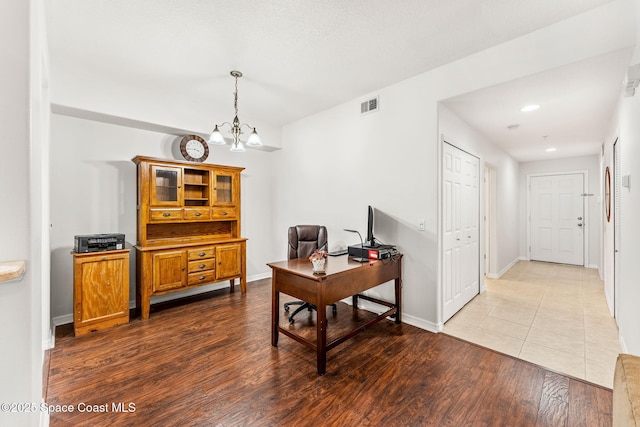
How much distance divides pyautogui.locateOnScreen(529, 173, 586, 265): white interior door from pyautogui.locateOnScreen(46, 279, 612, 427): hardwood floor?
5.33 metres

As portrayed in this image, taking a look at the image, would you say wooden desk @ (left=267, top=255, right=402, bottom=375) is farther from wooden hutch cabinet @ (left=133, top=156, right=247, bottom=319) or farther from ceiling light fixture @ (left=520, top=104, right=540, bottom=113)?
ceiling light fixture @ (left=520, top=104, right=540, bottom=113)

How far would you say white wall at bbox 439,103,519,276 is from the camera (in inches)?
131

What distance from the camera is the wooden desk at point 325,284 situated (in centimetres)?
228

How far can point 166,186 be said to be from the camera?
12.0ft

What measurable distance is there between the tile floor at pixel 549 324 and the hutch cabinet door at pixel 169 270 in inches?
127

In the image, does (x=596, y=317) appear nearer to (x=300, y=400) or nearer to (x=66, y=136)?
(x=300, y=400)

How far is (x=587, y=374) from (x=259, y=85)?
13.5 feet

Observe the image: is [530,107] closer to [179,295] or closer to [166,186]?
[166,186]

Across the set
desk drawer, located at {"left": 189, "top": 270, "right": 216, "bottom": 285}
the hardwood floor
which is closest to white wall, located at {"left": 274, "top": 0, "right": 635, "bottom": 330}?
the hardwood floor

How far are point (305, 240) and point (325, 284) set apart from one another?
1385mm

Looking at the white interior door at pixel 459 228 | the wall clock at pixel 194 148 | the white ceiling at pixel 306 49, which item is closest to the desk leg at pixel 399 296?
the white interior door at pixel 459 228

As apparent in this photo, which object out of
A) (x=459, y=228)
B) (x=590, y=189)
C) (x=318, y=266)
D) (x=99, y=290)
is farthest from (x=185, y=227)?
(x=590, y=189)

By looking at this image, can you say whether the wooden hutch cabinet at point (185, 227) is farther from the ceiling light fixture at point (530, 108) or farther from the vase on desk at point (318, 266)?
the ceiling light fixture at point (530, 108)

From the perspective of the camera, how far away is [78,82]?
305 cm
